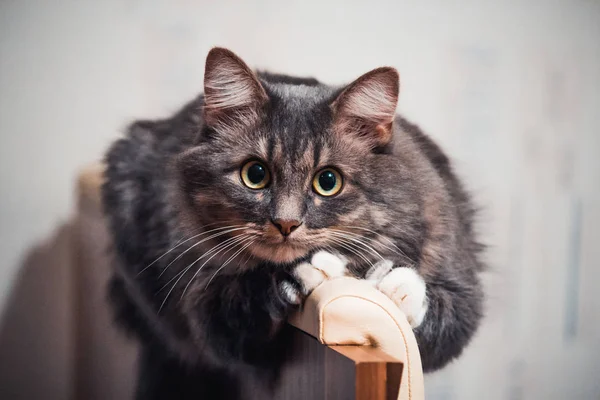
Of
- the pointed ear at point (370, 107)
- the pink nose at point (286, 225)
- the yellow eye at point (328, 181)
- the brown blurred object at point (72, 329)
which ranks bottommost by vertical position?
the brown blurred object at point (72, 329)

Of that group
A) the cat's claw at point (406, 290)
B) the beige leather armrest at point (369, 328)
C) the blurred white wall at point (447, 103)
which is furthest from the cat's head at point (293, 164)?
the blurred white wall at point (447, 103)

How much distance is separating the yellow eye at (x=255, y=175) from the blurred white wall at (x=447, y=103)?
51cm

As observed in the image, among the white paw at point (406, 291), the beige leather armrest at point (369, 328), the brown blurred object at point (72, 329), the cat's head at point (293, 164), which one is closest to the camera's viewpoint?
the beige leather armrest at point (369, 328)

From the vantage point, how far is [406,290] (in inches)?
43.0

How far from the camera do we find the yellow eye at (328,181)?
4.02ft

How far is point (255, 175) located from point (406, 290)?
418mm

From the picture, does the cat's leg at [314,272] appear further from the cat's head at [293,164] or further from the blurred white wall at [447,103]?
the blurred white wall at [447,103]

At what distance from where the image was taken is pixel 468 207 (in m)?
1.72

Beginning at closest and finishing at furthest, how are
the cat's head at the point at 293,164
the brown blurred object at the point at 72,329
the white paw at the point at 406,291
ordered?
1. the white paw at the point at 406,291
2. the cat's head at the point at 293,164
3. the brown blurred object at the point at 72,329

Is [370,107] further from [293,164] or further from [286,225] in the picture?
[286,225]

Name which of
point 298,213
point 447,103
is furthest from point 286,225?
point 447,103

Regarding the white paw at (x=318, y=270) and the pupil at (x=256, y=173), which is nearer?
the white paw at (x=318, y=270)

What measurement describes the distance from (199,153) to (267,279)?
1.13ft

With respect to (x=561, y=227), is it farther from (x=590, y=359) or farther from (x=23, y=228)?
(x=23, y=228)
